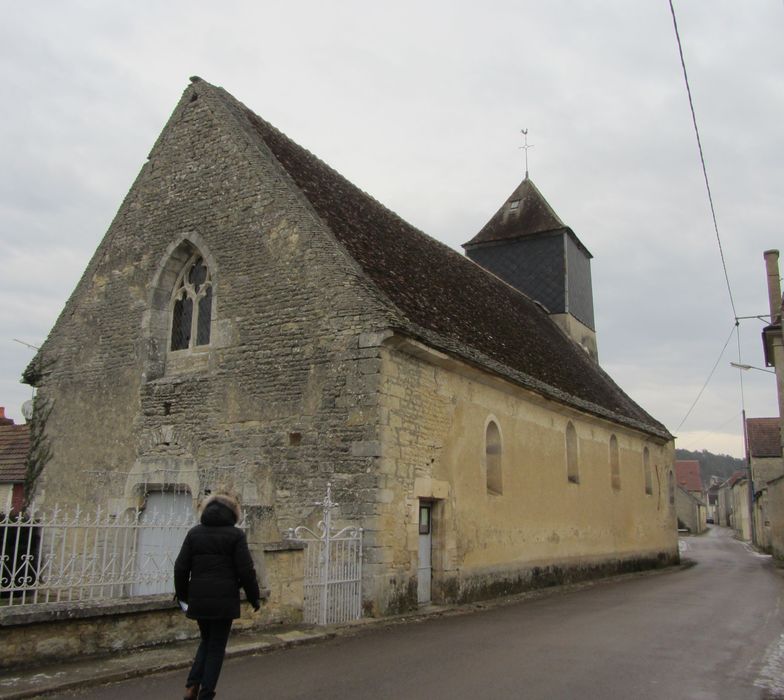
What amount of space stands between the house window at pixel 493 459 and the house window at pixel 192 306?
Answer: 17.6 feet

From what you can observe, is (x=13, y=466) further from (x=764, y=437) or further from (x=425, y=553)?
(x=764, y=437)

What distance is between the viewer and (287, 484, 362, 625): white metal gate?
30.7ft

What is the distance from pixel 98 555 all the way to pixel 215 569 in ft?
25.8

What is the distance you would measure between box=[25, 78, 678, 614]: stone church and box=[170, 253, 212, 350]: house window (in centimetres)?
4

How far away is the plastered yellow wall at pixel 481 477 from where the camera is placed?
11.0 m

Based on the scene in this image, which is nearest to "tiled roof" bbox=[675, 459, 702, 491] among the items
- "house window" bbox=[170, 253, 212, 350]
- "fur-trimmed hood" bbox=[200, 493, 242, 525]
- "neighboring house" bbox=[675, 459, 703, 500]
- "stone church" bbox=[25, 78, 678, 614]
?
"neighboring house" bbox=[675, 459, 703, 500]

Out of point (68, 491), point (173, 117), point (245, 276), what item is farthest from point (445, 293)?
point (68, 491)

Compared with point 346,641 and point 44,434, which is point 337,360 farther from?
point 44,434

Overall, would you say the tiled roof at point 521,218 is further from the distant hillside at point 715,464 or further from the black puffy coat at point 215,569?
the distant hillside at point 715,464

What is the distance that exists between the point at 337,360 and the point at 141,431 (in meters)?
4.15

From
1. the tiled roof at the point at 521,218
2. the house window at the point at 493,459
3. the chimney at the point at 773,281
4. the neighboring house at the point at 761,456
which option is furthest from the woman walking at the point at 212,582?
the neighboring house at the point at 761,456

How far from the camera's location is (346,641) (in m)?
8.45

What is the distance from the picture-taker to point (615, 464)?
818 inches

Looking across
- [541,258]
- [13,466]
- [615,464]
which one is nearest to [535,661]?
[615,464]
